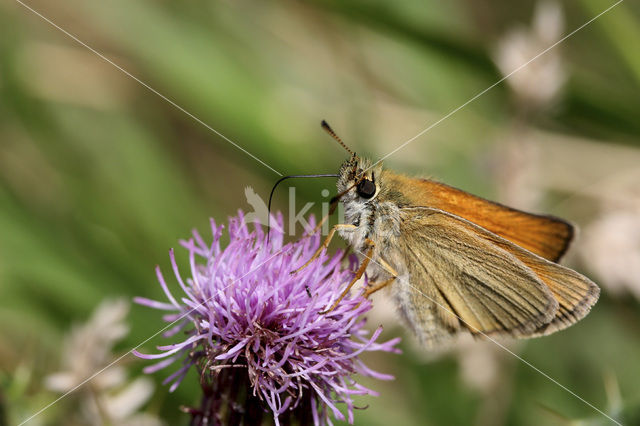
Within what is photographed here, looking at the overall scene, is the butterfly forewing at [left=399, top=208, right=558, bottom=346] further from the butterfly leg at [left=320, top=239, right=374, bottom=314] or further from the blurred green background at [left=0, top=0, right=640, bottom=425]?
the blurred green background at [left=0, top=0, right=640, bottom=425]

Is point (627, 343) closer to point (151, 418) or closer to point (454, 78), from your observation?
point (454, 78)

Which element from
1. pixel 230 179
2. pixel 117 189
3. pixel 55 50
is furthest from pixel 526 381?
pixel 55 50

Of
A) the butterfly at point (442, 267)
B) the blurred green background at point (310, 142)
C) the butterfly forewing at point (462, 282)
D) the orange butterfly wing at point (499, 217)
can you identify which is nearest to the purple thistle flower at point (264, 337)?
the butterfly at point (442, 267)

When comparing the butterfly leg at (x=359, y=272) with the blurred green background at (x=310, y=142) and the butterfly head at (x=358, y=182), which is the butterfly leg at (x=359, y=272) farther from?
the blurred green background at (x=310, y=142)

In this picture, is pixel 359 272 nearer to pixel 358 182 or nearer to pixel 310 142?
pixel 358 182

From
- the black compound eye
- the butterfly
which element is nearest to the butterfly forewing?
the butterfly

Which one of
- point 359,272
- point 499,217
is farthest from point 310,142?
point 359,272
